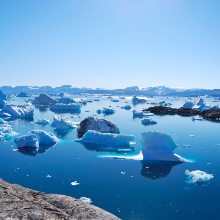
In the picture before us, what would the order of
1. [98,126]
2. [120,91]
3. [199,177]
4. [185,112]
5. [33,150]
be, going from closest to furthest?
[199,177] → [33,150] → [98,126] → [185,112] → [120,91]

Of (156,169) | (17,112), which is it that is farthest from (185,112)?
(156,169)

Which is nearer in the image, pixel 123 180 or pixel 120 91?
pixel 123 180

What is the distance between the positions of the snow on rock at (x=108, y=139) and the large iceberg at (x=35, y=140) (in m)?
1.50

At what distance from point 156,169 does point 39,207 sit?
23.9 feet

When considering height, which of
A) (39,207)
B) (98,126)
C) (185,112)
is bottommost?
(185,112)

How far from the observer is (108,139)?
13945 mm

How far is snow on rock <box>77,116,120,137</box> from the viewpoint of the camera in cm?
1695

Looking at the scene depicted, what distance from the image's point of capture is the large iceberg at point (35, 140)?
42.8ft

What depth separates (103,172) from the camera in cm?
916

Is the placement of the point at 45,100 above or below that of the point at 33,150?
above

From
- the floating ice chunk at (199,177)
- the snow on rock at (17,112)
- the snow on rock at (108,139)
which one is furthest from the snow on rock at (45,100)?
the floating ice chunk at (199,177)

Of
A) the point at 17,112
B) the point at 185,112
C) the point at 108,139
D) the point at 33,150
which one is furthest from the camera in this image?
the point at 185,112

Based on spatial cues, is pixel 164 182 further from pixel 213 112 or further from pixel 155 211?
pixel 213 112

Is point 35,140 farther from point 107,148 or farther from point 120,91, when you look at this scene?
point 120,91
